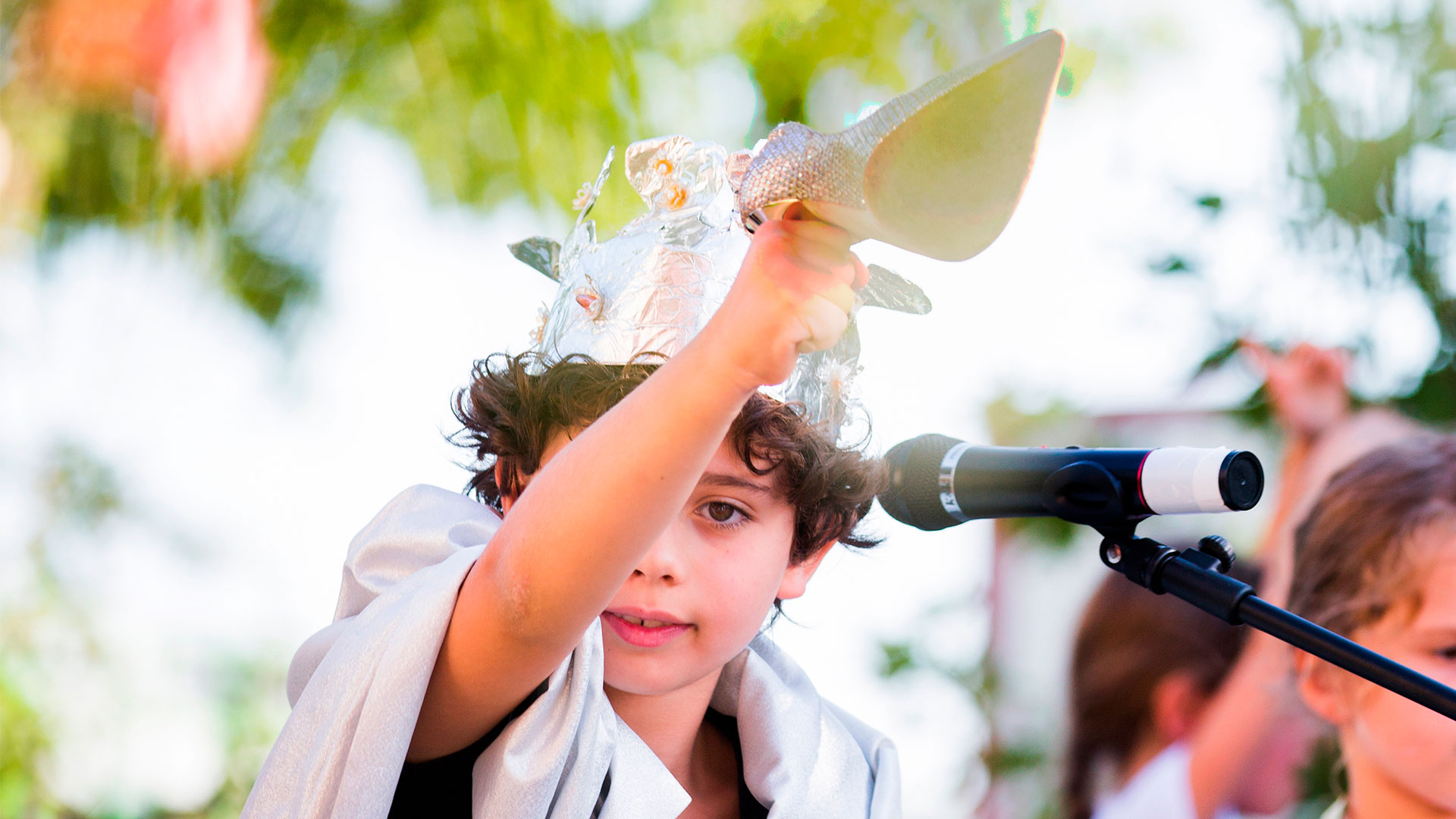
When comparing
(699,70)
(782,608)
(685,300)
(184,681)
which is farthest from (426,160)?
(685,300)

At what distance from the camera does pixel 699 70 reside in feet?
8.99

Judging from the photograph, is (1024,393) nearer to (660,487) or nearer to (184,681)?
(660,487)

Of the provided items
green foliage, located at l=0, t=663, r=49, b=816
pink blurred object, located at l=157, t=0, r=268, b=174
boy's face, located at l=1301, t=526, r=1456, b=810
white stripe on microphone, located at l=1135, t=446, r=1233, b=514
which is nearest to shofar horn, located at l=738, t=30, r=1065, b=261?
white stripe on microphone, located at l=1135, t=446, r=1233, b=514

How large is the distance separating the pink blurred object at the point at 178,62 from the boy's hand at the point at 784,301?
8.50ft

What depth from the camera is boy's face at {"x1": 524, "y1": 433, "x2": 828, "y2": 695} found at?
869mm

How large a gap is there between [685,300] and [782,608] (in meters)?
0.57

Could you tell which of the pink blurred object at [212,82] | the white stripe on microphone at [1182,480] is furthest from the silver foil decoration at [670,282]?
the pink blurred object at [212,82]

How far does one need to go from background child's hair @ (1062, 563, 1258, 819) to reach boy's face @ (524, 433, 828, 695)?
5.04ft

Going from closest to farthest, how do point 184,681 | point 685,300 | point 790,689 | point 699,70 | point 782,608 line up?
point 685,300 → point 790,689 → point 782,608 → point 699,70 → point 184,681

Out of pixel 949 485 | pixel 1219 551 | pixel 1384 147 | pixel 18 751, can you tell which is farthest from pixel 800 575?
pixel 18 751

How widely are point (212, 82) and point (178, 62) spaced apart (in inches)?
3.6

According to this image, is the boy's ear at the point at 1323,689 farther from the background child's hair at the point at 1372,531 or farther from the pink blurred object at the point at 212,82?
the pink blurred object at the point at 212,82

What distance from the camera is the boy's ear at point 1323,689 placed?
2.02 m

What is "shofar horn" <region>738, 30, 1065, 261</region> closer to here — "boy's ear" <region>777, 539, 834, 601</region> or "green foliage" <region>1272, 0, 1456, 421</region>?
"boy's ear" <region>777, 539, 834, 601</region>
